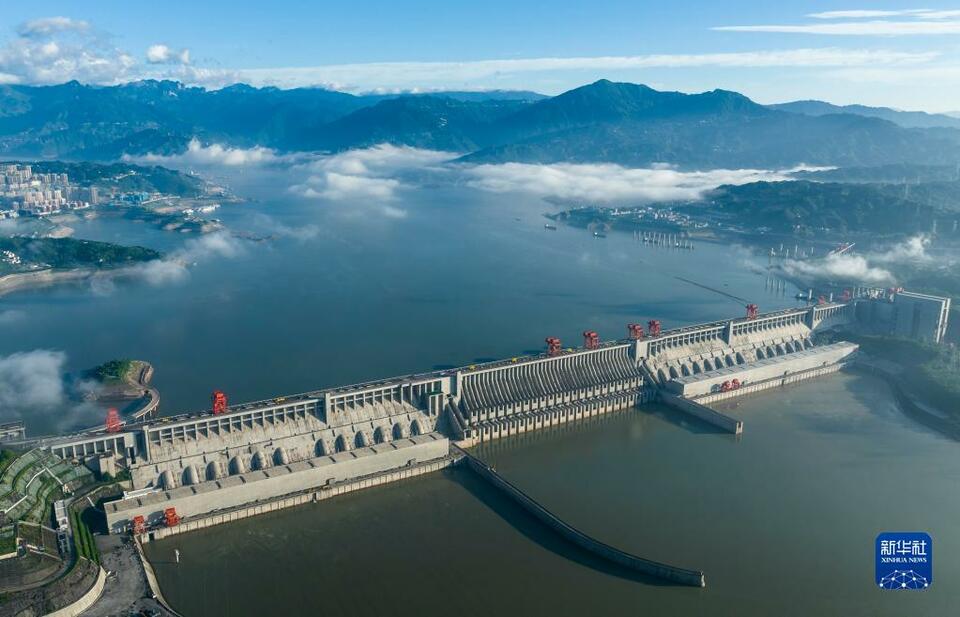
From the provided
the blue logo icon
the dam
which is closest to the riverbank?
the dam

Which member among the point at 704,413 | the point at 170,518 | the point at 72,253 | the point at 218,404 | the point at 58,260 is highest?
the point at 72,253

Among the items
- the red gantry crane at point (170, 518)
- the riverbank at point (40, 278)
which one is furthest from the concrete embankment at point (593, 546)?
the riverbank at point (40, 278)

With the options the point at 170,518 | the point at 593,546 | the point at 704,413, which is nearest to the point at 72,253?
the point at 170,518

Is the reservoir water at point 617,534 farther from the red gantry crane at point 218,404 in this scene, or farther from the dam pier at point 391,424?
the red gantry crane at point 218,404

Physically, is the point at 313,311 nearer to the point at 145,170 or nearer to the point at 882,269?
the point at 882,269

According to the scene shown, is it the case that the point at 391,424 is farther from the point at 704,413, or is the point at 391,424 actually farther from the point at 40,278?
the point at 40,278
